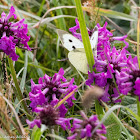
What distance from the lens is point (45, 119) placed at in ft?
3.38

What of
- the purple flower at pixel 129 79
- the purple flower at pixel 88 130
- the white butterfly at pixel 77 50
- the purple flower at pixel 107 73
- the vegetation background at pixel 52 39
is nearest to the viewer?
the purple flower at pixel 88 130

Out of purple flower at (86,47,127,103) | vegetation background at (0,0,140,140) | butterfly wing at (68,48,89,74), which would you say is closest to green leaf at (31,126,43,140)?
purple flower at (86,47,127,103)

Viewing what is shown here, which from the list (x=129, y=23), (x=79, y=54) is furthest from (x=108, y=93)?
(x=129, y=23)

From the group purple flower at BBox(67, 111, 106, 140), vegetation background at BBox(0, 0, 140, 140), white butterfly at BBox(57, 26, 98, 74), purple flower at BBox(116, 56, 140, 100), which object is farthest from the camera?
vegetation background at BBox(0, 0, 140, 140)

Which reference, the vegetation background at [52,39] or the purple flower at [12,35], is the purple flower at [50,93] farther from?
the vegetation background at [52,39]

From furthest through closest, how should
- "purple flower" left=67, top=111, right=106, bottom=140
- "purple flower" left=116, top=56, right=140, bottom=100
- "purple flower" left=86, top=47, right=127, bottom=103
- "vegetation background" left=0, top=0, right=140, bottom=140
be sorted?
"vegetation background" left=0, top=0, right=140, bottom=140 < "purple flower" left=86, top=47, right=127, bottom=103 < "purple flower" left=116, top=56, right=140, bottom=100 < "purple flower" left=67, top=111, right=106, bottom=140

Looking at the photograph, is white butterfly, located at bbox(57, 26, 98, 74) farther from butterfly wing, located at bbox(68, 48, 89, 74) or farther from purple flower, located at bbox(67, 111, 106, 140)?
purple flower, located at bbox(67, 111, 106, 140)

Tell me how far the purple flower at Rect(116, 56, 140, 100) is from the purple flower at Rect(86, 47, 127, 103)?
0.04 metres

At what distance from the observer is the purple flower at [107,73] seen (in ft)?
3.92

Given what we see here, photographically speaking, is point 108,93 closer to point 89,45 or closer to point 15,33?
point 89,45

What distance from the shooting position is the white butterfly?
1354mm

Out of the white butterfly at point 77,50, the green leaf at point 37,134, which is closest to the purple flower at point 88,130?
the green leaf at point 37,134

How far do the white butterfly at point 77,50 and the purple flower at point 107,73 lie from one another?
0.09 meters

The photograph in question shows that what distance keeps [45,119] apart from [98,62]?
1.25ft
